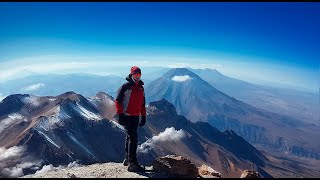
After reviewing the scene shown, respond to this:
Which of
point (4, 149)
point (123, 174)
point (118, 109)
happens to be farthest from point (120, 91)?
point (4, 149)

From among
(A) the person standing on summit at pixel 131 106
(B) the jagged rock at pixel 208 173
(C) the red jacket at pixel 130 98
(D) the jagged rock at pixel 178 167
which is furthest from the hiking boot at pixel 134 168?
(B) the jagged rock at pixel 208 173

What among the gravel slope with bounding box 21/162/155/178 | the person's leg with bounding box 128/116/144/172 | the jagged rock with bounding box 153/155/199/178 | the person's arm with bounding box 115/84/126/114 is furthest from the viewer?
the person's leg with bounding box 128/116/144/172

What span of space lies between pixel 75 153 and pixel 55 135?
1518cm

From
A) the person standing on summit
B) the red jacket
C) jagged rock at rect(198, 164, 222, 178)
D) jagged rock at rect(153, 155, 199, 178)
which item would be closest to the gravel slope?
the person standing on summit

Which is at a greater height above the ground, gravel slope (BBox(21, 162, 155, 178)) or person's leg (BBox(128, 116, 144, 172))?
person's leg (BBox(128, 116, 144, 172))

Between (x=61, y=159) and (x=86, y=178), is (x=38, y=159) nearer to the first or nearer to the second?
(x=61, y=159)

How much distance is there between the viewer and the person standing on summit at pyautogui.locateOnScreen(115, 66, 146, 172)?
1942 cm

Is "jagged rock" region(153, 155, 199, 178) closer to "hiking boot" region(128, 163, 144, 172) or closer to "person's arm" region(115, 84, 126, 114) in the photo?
"hiking boot" region(128, 163, 144, 172)

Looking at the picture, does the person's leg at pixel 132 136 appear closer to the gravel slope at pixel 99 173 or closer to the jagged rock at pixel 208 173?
the gravel slope at pixel 99 173

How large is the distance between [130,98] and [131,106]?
1.41ft

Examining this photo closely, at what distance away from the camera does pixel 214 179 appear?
1862cm

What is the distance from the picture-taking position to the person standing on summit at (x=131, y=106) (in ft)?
63.7

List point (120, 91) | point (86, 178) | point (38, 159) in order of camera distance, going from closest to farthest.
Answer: point (86, 178), point (120, 91), point (38, 159)

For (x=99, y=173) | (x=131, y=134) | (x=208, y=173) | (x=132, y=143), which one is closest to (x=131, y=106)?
(x=131, y=134)
